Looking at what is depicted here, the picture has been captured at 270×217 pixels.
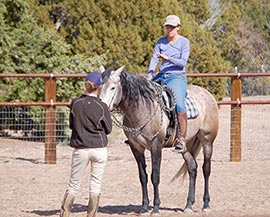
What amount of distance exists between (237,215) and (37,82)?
7.54m

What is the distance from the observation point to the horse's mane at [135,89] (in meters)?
7.83

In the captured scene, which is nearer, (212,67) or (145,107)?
(145,107)

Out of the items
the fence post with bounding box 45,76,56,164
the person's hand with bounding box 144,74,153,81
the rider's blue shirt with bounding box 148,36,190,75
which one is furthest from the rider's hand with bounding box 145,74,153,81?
the fence post with bounding box 45,76,56,164

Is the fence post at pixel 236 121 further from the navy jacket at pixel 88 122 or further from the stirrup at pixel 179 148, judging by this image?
the navy jacket at pixel 88 122

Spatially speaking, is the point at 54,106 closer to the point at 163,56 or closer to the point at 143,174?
the point at 143,174

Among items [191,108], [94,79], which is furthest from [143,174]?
[94,79]

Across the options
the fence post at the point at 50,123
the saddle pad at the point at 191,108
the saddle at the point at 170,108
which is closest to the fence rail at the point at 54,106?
the fence post at the point at 50,123

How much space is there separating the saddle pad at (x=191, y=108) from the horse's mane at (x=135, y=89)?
57cm

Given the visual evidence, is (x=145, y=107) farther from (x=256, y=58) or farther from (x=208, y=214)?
(x=256, y=58)

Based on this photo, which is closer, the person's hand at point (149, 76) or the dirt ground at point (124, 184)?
the person's hand at point (149, 76)

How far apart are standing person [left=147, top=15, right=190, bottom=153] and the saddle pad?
0.23 m

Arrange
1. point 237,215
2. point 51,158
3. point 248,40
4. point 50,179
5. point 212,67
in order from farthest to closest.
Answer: point 248,40 < point 212,67 < point 51,158 < point 50,179 < point 237,215

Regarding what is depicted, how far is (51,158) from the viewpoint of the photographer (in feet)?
39.4

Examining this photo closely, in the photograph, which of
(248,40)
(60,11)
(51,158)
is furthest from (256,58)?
(51,158)
